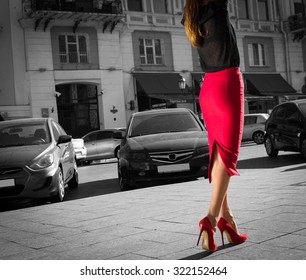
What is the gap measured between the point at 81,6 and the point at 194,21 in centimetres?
2214

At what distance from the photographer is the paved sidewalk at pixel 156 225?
9.87 feet

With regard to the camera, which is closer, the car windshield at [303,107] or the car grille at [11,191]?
the car grille at [11,191]

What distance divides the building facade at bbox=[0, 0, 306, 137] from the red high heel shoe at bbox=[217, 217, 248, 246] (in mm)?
17574

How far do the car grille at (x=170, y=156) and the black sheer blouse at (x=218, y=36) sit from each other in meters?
5.29

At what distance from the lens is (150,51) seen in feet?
86.6

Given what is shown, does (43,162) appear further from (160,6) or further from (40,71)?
(160,6)

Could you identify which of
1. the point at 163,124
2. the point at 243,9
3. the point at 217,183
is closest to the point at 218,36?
the point at 217,183

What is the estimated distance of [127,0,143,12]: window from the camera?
84.5ft

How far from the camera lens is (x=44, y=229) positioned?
480 centimetres

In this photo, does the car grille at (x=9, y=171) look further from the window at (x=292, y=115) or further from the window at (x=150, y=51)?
the window at (x=150, y=51)

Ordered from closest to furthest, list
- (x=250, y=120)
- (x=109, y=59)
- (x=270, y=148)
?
1. (x=270, y=148)
2. (x=250, y=120)
3. (x=109, y=59)

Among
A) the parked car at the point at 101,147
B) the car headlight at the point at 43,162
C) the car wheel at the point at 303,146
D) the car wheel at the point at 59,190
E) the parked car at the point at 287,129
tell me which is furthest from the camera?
the parked car at the point at 101,147

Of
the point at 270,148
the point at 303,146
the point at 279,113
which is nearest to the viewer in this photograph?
the point at 303,146

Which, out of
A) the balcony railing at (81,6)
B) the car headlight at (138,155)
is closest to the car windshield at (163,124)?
the car headlight at (138,155)
